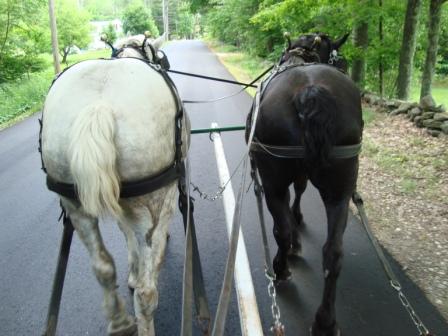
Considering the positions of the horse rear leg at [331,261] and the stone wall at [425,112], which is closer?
the horse rear leg at [331,261]

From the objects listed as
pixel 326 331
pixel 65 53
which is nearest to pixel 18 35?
pixel 326 331

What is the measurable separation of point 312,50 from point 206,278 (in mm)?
2443

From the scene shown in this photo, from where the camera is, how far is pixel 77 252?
437 centimetres

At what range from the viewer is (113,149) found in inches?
86.3

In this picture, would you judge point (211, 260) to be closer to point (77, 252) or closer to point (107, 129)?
point (77, 252)

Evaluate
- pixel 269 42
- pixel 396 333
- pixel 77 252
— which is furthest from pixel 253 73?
Result: pixel 396 333

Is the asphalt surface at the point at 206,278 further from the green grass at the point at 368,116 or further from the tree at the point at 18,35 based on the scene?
the tree at the point at 18,35

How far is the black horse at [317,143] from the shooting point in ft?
8.17

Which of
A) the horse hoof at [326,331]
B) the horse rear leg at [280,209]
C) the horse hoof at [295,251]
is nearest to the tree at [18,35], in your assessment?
the horse hoof at [295,251]

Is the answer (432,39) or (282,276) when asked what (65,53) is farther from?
(282,276)

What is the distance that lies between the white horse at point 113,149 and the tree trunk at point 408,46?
356 inches

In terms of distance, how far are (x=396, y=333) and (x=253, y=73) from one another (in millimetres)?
17593

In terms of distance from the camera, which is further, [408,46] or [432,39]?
[432,39]

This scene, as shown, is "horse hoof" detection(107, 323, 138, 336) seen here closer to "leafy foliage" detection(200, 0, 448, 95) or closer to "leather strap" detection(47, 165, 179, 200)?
"leather strap" detection(47, 165, 179, 200)
